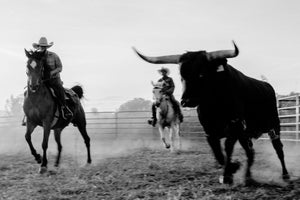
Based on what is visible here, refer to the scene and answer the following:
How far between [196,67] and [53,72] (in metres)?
4.39

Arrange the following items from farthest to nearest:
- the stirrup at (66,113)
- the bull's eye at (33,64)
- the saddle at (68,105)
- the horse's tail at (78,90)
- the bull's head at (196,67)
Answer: the horse's tail at (78,90)
the stirrup at (66,113)
the saddle at (68,105)
the bull's eye at (33,64)
the bull's head at (196,67)

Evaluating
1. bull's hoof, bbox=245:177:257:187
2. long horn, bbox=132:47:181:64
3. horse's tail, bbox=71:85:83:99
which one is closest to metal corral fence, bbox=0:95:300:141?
horse's tail, bbox=71:85:83:99

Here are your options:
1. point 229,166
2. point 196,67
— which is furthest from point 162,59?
point 229,166

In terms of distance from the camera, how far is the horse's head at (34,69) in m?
8.02

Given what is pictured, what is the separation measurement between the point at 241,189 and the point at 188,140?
14.4 meters

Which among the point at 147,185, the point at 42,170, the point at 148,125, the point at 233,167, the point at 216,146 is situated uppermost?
the point at 216,146

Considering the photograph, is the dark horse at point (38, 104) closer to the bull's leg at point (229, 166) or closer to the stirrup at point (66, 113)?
the stirrup at point (66, 113)

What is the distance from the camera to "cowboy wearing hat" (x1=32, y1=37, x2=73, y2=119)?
8.70 meters

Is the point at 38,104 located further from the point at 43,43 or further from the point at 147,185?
the point at 147,185

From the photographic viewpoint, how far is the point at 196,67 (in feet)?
17.4

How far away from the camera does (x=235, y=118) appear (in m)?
5.54

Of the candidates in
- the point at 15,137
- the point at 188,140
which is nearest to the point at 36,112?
the point at 188,140

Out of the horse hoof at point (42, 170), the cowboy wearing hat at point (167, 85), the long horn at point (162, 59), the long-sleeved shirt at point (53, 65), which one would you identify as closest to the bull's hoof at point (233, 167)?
the long horn at point (162, 59)

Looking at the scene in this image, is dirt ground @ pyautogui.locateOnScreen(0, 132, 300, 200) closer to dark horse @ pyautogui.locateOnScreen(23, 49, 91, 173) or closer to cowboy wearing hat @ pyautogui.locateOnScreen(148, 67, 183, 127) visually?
dark horse @ pyautogui.locateOnScreen(23, 49, 91, 173)
